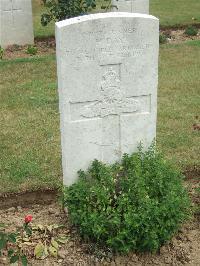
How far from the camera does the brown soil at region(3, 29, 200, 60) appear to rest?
1032 cm

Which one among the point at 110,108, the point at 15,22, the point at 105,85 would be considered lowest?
the point at 110,108

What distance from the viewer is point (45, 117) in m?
7.02

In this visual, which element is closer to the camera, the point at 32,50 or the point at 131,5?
the point at 32,50

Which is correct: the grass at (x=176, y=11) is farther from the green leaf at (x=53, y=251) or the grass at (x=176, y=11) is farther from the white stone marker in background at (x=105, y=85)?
the green leaf at (x=53, y=251)

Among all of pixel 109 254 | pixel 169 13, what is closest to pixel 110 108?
pixel 109 254

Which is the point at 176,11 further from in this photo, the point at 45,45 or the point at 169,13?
the point at 45,45

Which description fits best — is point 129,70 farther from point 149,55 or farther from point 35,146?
point 35,146

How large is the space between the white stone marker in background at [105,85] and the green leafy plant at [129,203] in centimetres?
14

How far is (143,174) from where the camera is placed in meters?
4.14

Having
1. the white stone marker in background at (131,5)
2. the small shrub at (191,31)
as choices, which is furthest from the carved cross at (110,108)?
the small shrub at (191,31)

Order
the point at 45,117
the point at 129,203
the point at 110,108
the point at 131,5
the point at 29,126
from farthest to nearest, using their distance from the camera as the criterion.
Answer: the point at 131,5 → the point at 45,117 → the point at 29,126 → the point at 110,108 → the point at 129,203

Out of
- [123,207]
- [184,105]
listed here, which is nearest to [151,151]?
[123,207]

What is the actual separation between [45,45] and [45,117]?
4378 millimetres

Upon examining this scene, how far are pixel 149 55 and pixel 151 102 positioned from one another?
392 mm
